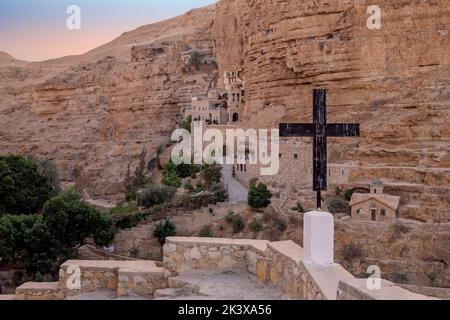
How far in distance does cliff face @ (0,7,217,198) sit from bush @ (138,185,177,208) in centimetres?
1338

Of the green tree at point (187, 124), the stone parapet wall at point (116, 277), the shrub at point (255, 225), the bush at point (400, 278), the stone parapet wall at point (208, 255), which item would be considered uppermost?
the green tree at point (187, 124)

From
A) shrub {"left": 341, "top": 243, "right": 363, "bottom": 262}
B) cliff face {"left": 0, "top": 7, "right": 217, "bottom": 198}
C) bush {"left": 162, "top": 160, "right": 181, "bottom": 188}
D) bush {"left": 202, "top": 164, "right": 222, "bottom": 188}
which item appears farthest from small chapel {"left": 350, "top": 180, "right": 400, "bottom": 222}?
cliff face {"left": 0, "top": 7, "right": 217, "bottom": 198}

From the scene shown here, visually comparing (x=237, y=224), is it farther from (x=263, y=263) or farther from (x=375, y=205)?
(x=263, y=263)

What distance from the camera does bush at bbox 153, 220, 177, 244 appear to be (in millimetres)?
21072

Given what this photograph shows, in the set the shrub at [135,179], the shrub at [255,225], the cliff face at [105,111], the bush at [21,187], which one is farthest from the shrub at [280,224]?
the cliff face at [105,111]

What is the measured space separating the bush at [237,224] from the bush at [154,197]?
3.84m

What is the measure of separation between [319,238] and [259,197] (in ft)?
54.4

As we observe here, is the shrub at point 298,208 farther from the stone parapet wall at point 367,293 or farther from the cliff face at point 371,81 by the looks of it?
the stone parapet wall at point 367,293

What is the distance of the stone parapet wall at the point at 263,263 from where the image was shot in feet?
17.4

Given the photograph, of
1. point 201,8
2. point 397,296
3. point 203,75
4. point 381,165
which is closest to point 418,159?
point 381,165

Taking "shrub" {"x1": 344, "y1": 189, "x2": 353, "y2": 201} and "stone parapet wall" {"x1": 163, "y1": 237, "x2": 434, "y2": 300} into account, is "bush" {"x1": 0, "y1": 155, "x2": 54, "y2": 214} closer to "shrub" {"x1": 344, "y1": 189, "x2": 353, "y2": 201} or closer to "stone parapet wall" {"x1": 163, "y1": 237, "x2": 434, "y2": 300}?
"shrub" {"x1": 344, "y1": 189, "x2": 353, "y2": 201}

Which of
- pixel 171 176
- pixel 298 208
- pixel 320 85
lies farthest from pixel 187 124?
pixel 298 208

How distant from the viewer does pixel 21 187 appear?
21562 millimetres

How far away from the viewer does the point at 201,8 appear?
73.4 m
